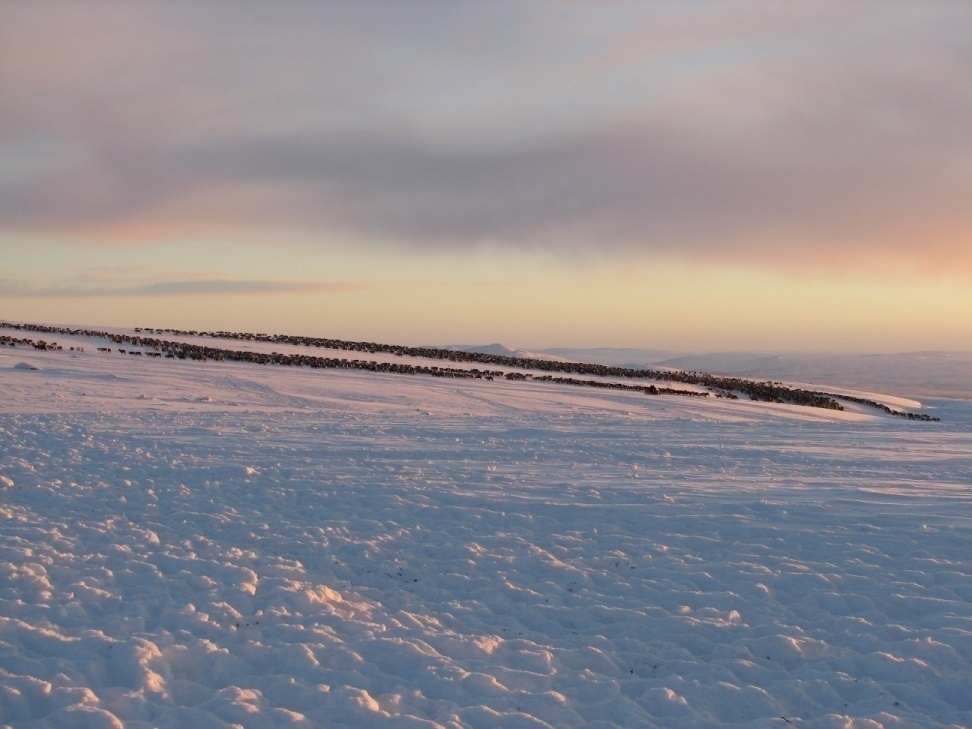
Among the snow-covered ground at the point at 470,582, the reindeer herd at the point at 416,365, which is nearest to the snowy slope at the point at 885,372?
the reindeer herd at the point at 416,365

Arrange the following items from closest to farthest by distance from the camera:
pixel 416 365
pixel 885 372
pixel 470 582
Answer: pixel 470 582
pixel 416 365
pixel 885 372

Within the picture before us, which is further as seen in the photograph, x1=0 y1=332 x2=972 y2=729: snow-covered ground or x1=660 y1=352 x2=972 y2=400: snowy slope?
x1=660 y1=352 x2=972 y2=400: snowy slope

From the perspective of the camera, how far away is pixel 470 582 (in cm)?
982

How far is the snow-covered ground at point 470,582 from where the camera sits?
678cm

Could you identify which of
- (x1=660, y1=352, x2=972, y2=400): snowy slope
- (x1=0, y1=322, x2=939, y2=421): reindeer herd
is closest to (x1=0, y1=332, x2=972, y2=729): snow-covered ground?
(x1=0, y1=322, x2=939, y2=421): reindeer herd

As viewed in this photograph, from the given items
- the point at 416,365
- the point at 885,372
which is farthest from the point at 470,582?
the point at 885,372

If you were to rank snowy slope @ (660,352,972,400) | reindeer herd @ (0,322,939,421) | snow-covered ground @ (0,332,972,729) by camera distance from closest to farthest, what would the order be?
snow-covered ground @ (0,332,972,729) < reindeer herd @ (0,322,939,421) < snowy slope @ (660,352,972,400)

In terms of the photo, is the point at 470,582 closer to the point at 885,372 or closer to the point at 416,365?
the point at 416,365

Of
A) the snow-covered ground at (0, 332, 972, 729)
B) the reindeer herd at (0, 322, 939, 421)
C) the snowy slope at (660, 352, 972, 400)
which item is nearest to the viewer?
the snow-covered ground at (0, 332, 972, 729)

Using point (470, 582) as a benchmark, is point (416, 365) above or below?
above

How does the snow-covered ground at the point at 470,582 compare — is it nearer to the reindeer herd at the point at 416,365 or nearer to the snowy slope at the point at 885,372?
the reindeer herd at the point at 416,365

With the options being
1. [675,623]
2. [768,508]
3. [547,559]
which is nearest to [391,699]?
[675,623]

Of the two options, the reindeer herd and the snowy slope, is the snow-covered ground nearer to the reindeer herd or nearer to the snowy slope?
the reindeer herd

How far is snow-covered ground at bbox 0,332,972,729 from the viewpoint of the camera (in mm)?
6781
